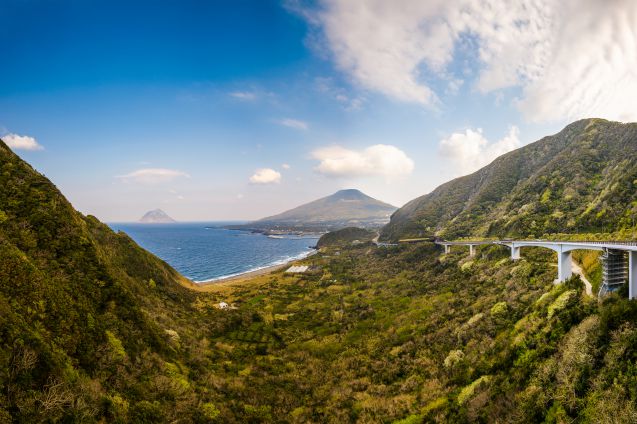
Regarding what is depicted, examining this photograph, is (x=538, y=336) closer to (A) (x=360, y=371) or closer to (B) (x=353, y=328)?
(A) (x=360, y=371)

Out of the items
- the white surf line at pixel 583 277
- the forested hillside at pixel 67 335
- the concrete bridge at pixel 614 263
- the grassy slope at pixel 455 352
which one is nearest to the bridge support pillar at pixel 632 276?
the concrete bridge at pixel 614 263

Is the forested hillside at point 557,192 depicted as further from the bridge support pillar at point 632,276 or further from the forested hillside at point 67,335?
the forested hillside at point 67,335

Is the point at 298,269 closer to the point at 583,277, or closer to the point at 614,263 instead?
the point at 583,277

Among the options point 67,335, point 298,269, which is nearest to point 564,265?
point 67,335

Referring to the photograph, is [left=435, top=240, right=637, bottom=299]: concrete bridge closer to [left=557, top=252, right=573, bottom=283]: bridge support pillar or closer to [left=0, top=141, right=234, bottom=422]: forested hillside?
[left=557, top=252, right=573, bottom=283]: bridge support pillar

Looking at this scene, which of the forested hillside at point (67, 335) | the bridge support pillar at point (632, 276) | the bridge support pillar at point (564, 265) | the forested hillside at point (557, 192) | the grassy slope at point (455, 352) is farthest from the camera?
the forested hillside at point (557, 192)

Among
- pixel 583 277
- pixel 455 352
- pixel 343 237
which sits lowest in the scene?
pixel 455 352

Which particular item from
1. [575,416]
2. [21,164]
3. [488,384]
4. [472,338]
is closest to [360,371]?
[472,338]

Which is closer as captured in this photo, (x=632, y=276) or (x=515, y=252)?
(x=632, y=276)
